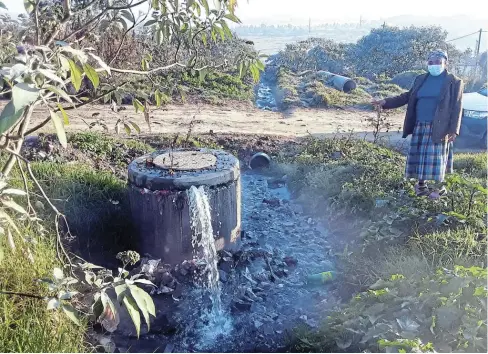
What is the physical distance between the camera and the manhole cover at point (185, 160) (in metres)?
4.02

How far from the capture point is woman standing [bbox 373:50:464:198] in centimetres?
404

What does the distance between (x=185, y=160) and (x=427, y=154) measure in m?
2.33

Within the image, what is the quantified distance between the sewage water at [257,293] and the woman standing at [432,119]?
1.22 meters

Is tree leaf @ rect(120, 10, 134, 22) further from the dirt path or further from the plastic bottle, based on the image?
the dirt path

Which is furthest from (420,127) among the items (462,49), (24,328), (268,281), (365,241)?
(462,49)

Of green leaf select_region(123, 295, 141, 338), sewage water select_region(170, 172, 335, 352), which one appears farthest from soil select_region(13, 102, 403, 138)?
green leaf select_region(123, 295, 141, 338)

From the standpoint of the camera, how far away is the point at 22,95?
1.04 m

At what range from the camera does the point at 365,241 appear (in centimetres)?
403

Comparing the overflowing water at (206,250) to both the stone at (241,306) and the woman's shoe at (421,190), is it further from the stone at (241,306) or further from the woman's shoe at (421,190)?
the woman's shoe at (421,190)

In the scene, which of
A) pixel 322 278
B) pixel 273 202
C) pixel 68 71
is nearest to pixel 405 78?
pixel 273 202

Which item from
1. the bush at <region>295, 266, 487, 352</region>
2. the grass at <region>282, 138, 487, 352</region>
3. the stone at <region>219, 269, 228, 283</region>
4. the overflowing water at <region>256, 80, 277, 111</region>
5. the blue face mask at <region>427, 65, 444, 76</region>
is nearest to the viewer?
the bush at <region>295, 266, 487, 352</region>

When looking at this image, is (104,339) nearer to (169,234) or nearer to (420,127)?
(169,234)

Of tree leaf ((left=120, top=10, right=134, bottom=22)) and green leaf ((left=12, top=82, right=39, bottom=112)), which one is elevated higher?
tree leaf ((left=120, top=10, right=134, bottom=22))

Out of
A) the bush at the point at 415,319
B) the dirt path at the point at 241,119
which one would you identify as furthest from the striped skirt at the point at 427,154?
the dirt path at the point at 241,119
